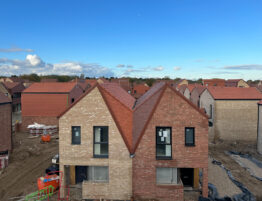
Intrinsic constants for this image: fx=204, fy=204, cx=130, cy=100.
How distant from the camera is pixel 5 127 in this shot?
2078 centimetres

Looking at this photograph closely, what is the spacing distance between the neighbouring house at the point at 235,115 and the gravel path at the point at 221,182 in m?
10.0

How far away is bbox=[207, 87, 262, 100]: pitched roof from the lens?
2691 centimetres

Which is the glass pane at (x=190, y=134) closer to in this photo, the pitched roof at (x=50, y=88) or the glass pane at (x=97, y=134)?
the glass pane at (x=97, y=134)

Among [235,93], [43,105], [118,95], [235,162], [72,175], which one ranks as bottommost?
[235,162]

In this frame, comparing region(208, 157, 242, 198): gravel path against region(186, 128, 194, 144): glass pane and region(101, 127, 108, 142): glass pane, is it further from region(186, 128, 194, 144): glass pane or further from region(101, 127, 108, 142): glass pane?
region(101, 127, 108, 142): glass pane

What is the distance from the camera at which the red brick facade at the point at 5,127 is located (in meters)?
20.3

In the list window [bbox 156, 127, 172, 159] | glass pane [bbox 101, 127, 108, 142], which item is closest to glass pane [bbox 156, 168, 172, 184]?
window [bbox 156, 127, 172, 159]

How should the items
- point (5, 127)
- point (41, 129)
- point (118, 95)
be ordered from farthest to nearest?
point (41, 129) → point (5, 127) → point (118, 95)

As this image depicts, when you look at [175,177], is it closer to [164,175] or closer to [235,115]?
[164,175]

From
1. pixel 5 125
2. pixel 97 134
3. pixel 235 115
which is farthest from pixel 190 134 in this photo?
pixel 5 125

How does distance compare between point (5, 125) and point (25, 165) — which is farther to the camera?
point (5, 125)

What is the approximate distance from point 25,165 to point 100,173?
10.3 m

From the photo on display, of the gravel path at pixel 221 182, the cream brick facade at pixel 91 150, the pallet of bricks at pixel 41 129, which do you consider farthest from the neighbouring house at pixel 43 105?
the gravel path at pixel 221 182

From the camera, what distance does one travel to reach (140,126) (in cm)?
1274
